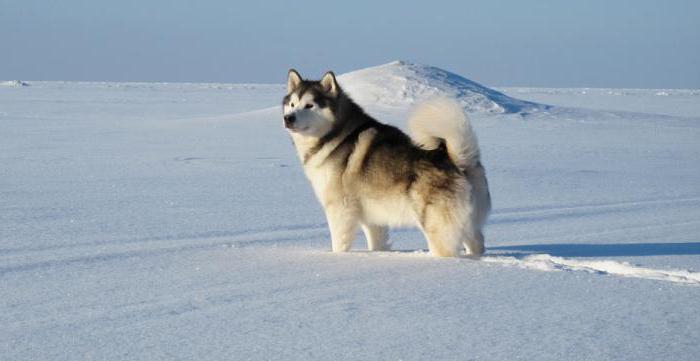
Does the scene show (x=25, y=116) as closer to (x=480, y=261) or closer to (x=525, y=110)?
(x=525, y=110)

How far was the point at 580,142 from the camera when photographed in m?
20.6

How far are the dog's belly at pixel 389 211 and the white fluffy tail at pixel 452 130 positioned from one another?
449 millimetres

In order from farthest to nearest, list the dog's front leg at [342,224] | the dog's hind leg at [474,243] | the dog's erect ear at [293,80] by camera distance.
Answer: the dog's erect ear at [293,80], the dog's front leg at [342,224], the dog's hind leg at [474,243]

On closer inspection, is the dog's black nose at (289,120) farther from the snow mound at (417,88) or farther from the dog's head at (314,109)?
the snow mound at (417,88)

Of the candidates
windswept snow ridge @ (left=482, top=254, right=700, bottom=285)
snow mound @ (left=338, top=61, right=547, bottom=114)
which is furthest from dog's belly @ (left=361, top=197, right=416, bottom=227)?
snow mound @ (left=338, top=61, right=547, bottom=114)

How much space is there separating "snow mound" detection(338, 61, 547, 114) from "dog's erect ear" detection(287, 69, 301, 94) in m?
21.6

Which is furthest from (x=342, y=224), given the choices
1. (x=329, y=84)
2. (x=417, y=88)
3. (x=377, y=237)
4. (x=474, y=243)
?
(x=417, y=88)

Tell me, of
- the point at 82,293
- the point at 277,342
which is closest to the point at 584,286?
the point at 277,342

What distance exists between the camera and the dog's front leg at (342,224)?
19.3 feet

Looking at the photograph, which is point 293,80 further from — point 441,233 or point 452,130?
point 441,233

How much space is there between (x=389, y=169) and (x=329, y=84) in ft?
3.18

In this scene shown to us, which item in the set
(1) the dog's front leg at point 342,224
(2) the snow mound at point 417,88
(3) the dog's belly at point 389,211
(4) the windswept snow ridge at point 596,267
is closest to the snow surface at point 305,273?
(4) the windswept snow ridge at point 596,267

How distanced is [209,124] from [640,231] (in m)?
18.6

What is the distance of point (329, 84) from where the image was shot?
6172 mm
